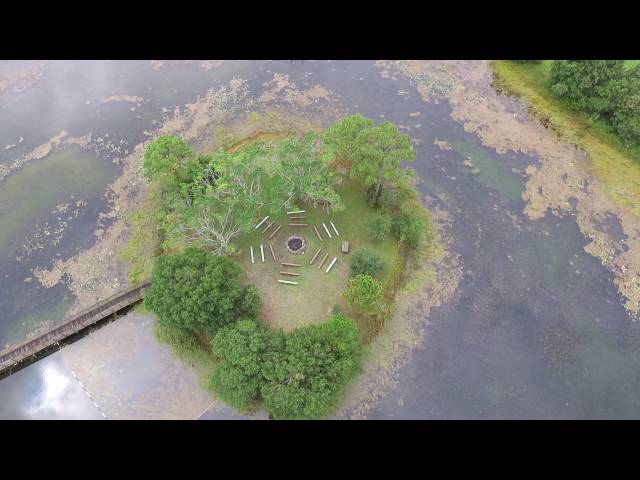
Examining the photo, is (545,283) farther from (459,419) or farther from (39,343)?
(39,343)

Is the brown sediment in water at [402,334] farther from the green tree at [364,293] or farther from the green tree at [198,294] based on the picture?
the green tree at [198,294]

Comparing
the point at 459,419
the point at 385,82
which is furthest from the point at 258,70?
the point at 459,419

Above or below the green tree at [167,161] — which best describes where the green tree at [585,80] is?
above

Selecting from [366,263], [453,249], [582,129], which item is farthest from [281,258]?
[582,129]

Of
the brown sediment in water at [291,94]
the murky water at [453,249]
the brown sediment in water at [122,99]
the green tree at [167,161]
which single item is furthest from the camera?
the brown sediment in water at [291,94]

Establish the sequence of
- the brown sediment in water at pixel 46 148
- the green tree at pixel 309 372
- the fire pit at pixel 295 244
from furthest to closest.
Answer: the brown sediment in water at pixel 46 148 < the fire pit at pixel 295 244 < the green tree at pixel 309 372

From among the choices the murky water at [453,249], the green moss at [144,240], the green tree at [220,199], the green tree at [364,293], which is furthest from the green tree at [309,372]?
the green moss at [144,240]
